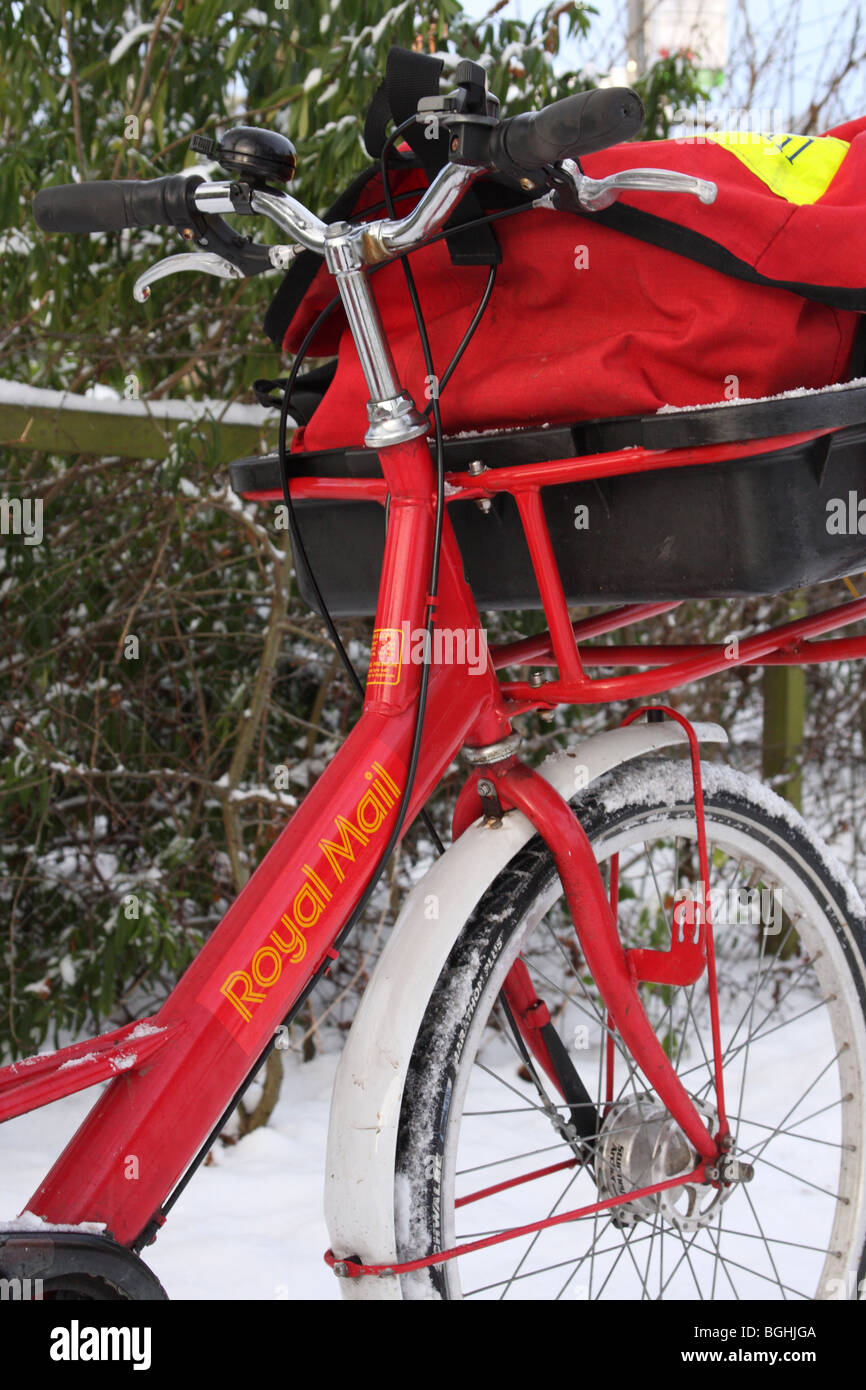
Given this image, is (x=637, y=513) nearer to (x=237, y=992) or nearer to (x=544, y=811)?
(x=544, y=811)

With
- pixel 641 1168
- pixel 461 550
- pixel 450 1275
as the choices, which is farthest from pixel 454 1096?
pixel 461 550

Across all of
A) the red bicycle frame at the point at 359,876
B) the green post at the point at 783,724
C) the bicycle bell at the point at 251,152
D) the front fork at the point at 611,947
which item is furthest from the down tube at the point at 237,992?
the green post at the point at 783,724

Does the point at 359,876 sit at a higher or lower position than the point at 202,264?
lower

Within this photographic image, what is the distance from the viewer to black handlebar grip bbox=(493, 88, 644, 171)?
786mm

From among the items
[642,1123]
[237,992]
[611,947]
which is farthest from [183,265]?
[642,1123]

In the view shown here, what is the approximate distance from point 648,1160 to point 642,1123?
0.04 meters

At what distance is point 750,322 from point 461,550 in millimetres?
343

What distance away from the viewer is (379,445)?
1005mm

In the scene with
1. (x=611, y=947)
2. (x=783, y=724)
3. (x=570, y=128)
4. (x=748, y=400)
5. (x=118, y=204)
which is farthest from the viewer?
(x=783, y=724)

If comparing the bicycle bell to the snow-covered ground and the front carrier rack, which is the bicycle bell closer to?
the front carrier rack

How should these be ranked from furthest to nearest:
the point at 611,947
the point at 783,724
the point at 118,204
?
the point at 783,724 → the point at 611,947 → the point at 118,204

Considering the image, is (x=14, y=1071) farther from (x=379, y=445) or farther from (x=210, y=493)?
(x=210, y=493)

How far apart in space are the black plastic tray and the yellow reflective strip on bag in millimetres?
210

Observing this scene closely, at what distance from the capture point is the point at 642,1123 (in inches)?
48.3
